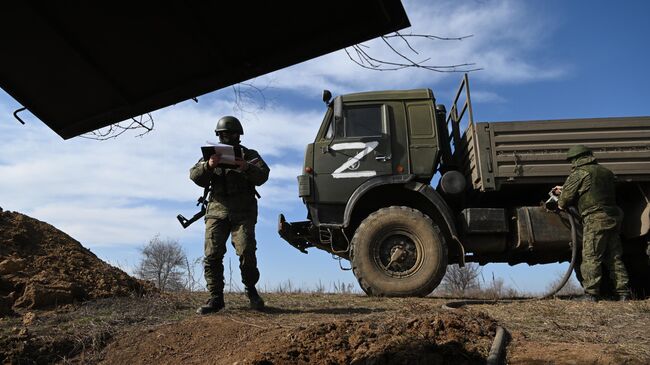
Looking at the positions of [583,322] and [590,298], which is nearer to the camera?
[583,322]

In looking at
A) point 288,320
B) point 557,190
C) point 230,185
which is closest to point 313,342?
point 288,320

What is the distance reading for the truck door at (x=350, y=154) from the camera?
6.43m

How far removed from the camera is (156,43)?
248cm

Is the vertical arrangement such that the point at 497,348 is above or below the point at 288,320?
below

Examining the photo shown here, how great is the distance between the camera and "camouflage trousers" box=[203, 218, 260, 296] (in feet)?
15.8

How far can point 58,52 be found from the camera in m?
2.52

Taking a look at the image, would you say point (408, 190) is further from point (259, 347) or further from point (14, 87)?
point (14, 87)

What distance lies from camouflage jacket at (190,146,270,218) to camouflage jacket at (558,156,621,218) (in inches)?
134

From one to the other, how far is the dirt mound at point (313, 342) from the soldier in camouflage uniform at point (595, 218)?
2532 millimetres

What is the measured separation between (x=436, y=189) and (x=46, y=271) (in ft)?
15.4

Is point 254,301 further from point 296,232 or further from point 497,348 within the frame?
point 497,348

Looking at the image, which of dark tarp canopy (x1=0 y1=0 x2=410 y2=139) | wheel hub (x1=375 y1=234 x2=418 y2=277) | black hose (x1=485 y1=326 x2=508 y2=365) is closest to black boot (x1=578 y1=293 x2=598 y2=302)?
wheel hub (x1=375 y1=234 x2=418 y2=277)

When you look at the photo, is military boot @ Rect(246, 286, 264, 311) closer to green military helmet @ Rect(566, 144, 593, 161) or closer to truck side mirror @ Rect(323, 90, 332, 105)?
truck side mirror @ Rect(323, 90, 332, 105)

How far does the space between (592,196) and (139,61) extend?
5.05 m
